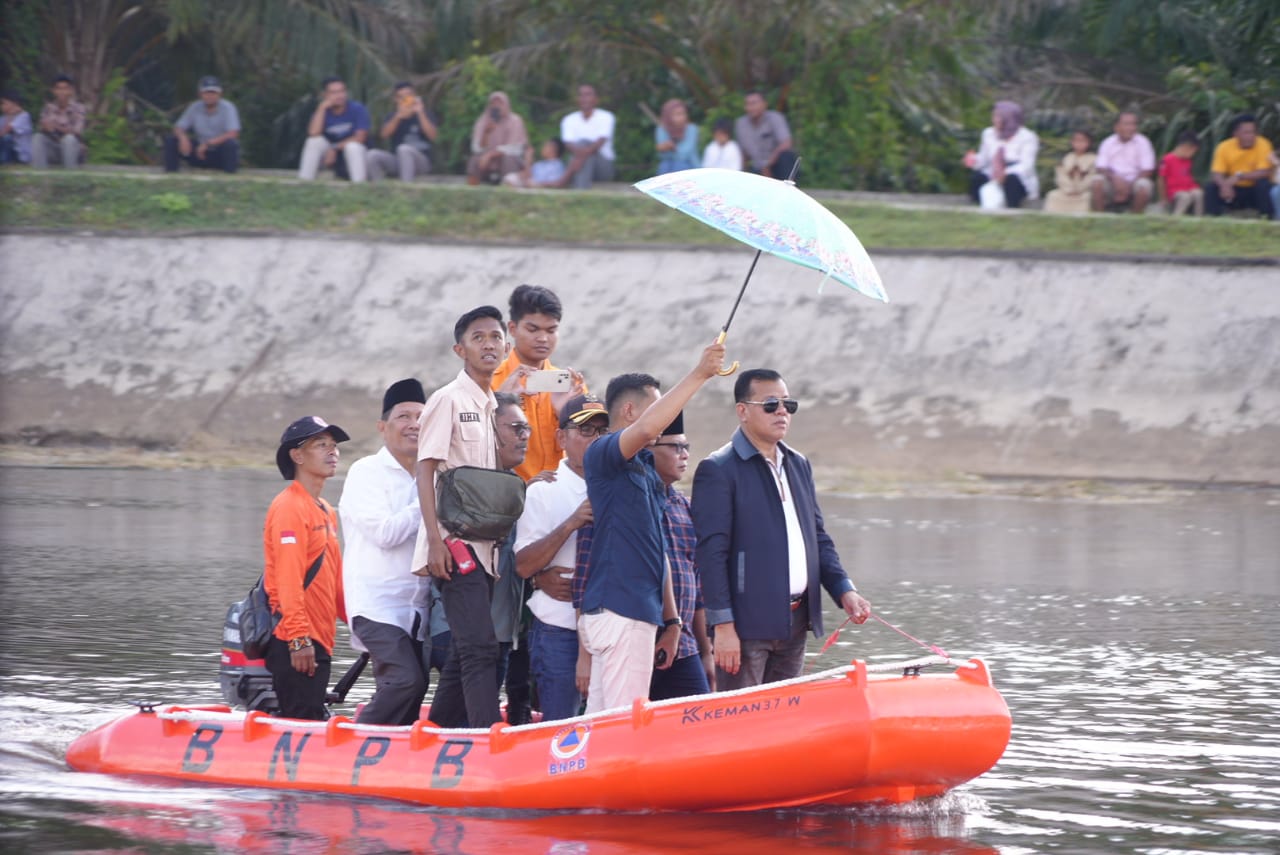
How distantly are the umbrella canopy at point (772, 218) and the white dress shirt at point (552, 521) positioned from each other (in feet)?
4.11

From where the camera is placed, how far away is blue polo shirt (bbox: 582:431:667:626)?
7035mm

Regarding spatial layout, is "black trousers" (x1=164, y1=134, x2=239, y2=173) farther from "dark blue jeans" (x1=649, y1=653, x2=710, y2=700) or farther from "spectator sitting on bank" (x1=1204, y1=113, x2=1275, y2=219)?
"dark blue jeans" (x1=649, y1=653, x2=710, y2=700)

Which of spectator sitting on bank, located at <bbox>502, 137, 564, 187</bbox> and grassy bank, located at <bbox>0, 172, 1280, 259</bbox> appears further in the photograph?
spectator sitting on bank, located at <bbox>502, 137, 564, 187</bbox>

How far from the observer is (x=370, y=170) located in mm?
23484

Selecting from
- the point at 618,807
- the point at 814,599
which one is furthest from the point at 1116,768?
the point at 618,807

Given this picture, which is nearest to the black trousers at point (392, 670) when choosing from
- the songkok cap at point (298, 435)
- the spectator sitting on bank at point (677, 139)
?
the songkok cap at point (298, 435)

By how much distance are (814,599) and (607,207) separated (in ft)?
51.0

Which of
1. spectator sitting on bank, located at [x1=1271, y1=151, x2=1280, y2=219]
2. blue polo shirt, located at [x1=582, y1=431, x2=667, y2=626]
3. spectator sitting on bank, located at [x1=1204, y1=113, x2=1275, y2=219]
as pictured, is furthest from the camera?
spectator sitting on bank, located at [x1=1271, y1=151, x2=1280, y2=219]

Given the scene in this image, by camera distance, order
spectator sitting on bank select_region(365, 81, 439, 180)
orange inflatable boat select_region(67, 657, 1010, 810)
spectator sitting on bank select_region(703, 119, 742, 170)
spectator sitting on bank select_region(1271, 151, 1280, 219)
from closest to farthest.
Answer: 1. orange inflatable boat select_region(67, 657, 1010, 810)
2. spectator sitting on bank select_region(703, 119, 742, 170)
3. spectator sitting on bank select_region(1271, 151, 1280, 219)
4. spectator sitting on bank select_region(365, 81, 439, 180)

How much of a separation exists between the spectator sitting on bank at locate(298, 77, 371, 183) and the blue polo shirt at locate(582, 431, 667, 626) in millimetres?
16759

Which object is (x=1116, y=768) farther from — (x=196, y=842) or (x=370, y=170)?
(x=370, y=170)

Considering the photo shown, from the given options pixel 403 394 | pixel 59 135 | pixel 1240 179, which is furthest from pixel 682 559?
pixel 59 135

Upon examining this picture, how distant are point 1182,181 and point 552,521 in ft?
54.7

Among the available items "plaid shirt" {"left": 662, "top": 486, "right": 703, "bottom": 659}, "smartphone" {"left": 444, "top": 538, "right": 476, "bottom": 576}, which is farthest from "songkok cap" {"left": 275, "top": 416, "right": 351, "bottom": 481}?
"plaid shirt" {"left": 662, "top": 486, "right": 703, "bottom": 659}
